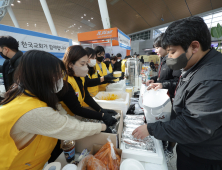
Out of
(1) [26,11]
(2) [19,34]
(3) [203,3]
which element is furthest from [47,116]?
(1) [26,11]

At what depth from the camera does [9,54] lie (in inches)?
69.7

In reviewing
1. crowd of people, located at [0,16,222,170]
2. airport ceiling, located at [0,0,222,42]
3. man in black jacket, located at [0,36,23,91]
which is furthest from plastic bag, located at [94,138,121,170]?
airport ceiling, located at [0,0,222,42]

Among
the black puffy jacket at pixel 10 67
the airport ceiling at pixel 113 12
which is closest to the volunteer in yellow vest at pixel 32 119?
the black puffy jacket at pixel 10 67

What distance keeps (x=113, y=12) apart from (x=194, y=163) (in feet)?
57.7

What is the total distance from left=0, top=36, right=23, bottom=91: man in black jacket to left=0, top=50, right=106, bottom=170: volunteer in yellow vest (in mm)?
1426

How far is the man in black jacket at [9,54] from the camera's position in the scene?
168 cm

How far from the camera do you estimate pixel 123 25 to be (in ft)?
59.4

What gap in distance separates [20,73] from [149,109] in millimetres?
1056

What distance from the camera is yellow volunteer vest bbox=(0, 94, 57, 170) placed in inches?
22.1

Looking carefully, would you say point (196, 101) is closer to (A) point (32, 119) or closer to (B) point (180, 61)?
(B) point (180, 61)

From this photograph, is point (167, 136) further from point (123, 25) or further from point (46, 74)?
point (123, 25)

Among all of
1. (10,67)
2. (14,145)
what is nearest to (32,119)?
(14,145)

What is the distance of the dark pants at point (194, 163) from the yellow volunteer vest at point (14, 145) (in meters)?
1.10

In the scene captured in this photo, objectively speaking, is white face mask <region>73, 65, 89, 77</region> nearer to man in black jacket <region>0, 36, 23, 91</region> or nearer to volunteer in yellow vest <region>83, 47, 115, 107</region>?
Result: volunteer in yellow vest <region>83, 47, 115, 107</region>
